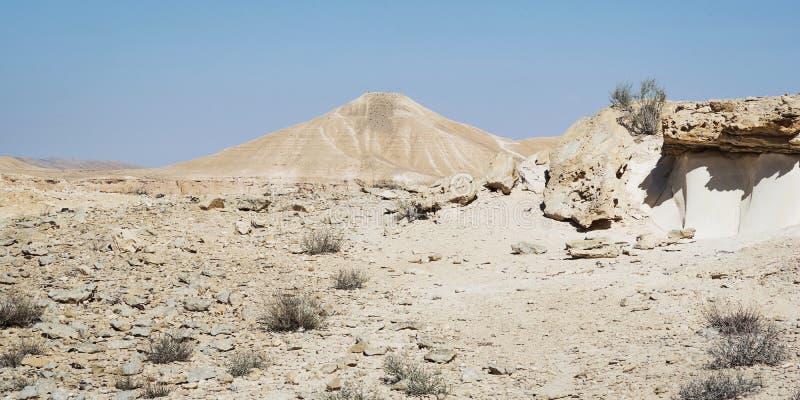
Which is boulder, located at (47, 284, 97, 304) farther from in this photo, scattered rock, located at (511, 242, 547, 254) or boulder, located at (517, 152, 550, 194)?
boulder, located at (517, 152, 550, 194)

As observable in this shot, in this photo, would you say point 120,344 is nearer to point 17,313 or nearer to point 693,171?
point 17,313

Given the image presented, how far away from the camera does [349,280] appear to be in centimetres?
903

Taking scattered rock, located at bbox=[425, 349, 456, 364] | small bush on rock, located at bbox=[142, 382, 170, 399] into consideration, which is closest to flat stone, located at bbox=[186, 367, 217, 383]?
small bush on rock, located at bbox=[142, 382, 170, 399]

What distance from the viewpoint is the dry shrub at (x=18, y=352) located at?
19.6 feet

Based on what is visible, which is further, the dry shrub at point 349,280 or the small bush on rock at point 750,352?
the dry shrub at point 349,280

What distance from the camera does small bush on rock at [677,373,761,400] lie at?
4387 millimetres

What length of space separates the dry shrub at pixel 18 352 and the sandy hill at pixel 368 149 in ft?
109

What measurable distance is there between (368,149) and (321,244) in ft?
132

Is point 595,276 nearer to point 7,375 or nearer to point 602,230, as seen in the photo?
point 602,230

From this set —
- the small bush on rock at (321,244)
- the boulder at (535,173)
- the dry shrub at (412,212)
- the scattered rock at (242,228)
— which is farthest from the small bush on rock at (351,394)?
the boulder at (535,173)

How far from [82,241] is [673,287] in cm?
802

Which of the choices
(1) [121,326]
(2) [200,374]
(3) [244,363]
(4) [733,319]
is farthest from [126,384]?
(4) [733,319]

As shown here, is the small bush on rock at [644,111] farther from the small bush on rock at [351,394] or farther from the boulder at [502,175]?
the small bush on rock at [351,394]

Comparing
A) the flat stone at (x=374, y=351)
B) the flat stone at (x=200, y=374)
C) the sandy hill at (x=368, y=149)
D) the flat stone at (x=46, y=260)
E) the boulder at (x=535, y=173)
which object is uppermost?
the sandy hill at (x=368, y=149)
